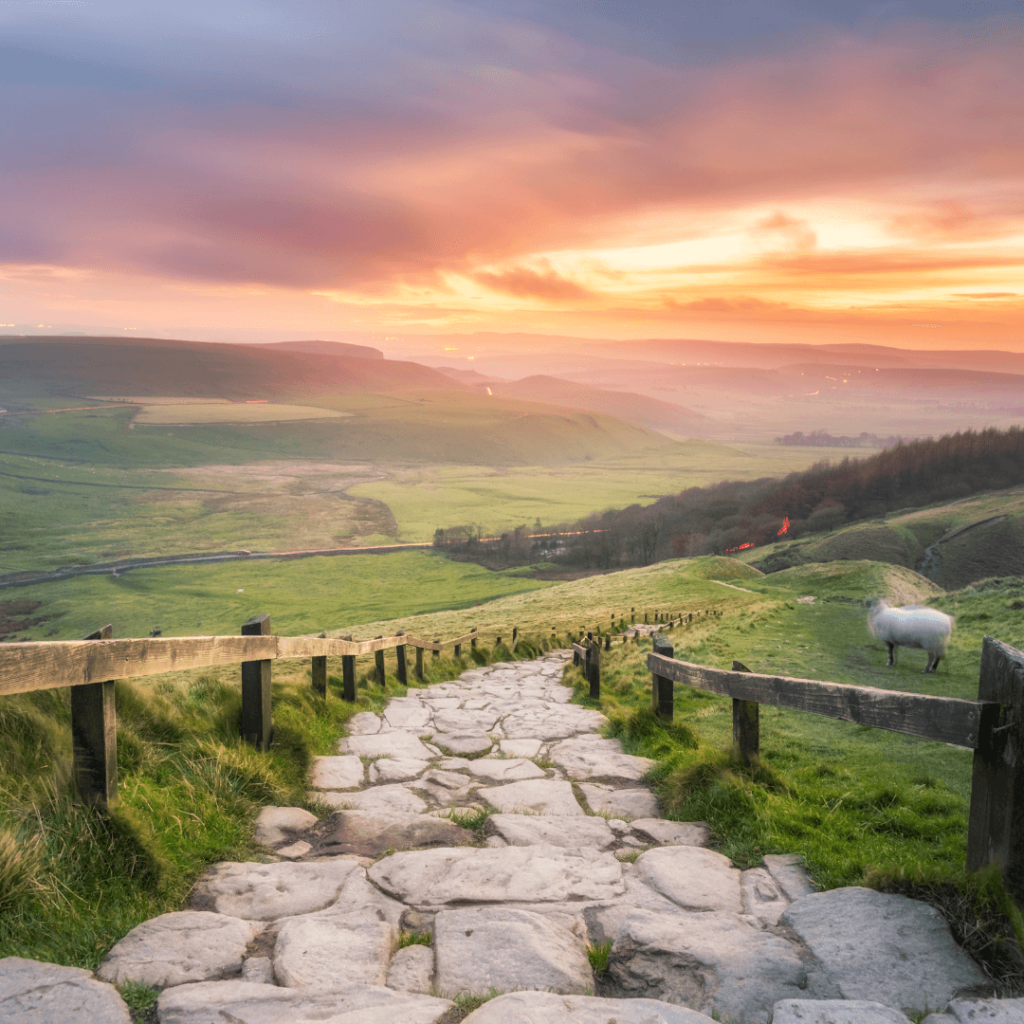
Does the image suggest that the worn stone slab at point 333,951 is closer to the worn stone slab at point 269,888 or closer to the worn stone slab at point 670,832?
the worn stone slab at point 269,888

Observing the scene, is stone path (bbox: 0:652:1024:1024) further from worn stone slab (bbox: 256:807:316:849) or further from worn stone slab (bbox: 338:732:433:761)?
worn stone slab (bbox: 338:732:433:761)

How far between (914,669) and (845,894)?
1168 centimetres

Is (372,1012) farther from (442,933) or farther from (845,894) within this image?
(845,894)

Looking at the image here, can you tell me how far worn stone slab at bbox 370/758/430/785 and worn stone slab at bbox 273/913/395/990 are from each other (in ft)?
8.67

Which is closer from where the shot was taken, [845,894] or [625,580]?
[845,894]

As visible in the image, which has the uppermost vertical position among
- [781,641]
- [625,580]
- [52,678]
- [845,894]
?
[52,678]

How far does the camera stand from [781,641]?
55.0ft

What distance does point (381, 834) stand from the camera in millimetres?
4645

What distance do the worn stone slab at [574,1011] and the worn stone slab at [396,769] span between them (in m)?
3.66

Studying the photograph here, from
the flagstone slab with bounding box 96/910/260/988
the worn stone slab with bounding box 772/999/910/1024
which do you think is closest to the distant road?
the flagstone slab with bounding box 96/910/260/988

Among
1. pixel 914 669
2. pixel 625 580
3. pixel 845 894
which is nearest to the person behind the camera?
pixel 845 894

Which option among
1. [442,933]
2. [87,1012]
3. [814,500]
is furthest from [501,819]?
[814,500]

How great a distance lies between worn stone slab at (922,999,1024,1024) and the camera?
7.65ft

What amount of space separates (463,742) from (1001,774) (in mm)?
5491
